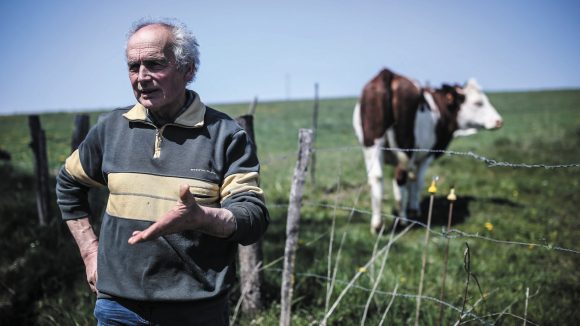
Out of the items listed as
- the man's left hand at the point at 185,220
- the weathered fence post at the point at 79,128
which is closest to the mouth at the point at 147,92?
the man's left hand at the point at 185,220

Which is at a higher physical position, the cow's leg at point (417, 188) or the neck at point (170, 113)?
the neck at point (170, 113)

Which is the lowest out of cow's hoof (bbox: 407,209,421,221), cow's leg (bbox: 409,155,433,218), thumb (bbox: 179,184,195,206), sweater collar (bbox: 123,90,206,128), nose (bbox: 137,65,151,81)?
cow's hoof (bbox: 407,209,421,221)

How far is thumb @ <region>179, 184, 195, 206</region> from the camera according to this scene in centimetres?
116

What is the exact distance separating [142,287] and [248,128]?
1611 mm

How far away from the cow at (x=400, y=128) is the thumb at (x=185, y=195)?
11.9ft

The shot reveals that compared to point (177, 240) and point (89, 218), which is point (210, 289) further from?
point (89, 218)

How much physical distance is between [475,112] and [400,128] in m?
2.47

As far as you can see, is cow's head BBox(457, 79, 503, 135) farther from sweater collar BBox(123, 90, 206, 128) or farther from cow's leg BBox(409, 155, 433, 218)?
sweater collar BBox(123, 90, 206, 128)

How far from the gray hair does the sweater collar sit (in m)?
0.17

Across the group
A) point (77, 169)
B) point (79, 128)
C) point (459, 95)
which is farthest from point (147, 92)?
point (459, 95)

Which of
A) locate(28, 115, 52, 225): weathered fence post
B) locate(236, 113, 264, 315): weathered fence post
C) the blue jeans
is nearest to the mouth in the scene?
the blue jeans

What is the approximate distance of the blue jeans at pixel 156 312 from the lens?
1706 millimetres

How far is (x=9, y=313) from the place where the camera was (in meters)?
3.27

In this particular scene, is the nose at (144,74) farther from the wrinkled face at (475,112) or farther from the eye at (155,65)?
the wrinkled face at (475,112)
